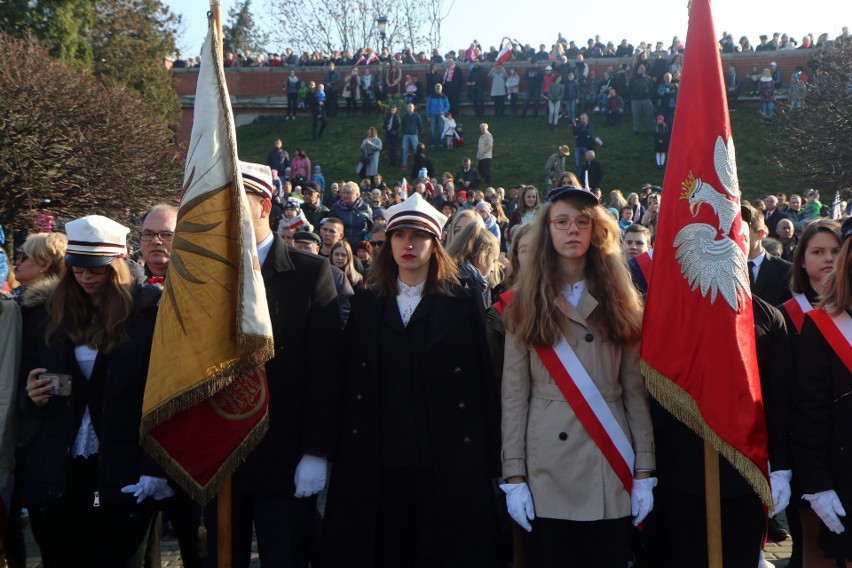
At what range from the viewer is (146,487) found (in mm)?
3893

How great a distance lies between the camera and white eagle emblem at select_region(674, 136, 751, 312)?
12.8 ft

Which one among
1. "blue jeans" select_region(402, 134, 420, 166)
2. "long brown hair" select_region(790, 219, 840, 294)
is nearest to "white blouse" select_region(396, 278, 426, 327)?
"long brown hair" select_region(790, 219, 840, 294)

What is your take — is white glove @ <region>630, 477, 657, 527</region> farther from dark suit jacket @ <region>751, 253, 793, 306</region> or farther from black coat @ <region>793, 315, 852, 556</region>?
dark suit jacket @ <region>751, 253, 793, 306</region>

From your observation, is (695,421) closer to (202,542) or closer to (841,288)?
(841,288)

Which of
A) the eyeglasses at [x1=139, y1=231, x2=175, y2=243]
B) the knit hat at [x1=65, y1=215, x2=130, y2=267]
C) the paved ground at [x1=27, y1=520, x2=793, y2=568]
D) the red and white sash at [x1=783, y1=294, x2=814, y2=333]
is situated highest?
the knit hat at [x1=65, y1=215, x2=130, y2=267]

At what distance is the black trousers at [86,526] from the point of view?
4.06m

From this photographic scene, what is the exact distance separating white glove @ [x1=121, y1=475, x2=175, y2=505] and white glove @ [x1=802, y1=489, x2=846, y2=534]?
9.16 feet

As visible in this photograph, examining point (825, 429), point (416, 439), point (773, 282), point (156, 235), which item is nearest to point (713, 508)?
point (825, 429)

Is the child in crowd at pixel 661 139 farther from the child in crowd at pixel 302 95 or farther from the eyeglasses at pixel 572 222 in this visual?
the eyeglasses at pixel 572 222

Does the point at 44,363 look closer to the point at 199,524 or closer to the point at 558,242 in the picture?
the point at 199,524

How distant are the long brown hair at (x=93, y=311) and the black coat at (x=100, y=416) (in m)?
0.04

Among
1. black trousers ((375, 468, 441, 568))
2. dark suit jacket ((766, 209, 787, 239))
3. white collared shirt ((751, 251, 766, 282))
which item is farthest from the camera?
dark suit jacket ((766, 209, 787, 239))

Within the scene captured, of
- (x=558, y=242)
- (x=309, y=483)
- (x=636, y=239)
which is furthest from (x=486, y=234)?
(x=309, y=483)

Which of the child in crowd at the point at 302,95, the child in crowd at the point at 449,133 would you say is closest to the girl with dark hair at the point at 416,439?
the child in crowd at the point at 449,133
